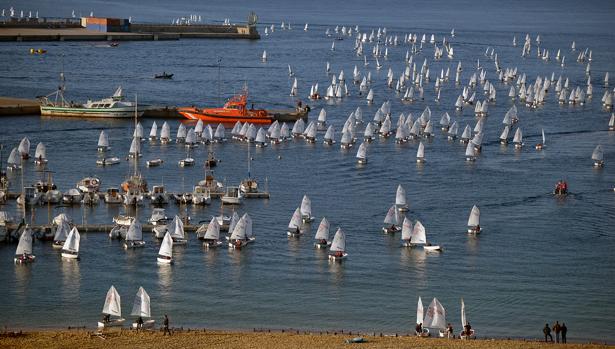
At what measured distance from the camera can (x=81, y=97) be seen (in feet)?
345

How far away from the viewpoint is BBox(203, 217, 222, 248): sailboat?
54.5 metres

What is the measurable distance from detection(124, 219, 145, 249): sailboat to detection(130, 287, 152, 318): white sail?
10172mm

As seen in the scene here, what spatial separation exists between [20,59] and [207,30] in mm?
47666

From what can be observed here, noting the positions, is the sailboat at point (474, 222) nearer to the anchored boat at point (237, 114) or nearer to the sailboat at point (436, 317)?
the sailboat at point (436, 317)

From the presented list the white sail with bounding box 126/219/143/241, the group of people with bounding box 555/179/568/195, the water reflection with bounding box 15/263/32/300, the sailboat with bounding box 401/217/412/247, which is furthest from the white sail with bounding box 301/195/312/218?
the group of people with bounding box 555/179/568/195

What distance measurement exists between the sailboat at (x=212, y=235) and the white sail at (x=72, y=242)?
5689 millimetres

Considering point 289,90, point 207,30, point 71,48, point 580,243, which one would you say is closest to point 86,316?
point 580,243

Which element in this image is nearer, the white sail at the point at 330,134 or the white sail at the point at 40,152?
the white sail at the point at 40,152

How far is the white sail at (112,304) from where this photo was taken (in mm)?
43750

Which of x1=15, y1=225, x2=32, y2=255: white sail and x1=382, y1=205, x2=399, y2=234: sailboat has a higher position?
x1=382, y1=205, x2=399, y2=234: sailboat

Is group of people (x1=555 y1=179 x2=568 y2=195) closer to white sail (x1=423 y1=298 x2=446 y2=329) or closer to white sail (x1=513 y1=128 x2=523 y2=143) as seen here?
white sail (x1=513 y1=128 x2=523 y2=143)

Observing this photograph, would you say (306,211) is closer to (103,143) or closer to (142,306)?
(142,306)

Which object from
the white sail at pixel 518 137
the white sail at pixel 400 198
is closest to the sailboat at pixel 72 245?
the white sail at pixel 400 198

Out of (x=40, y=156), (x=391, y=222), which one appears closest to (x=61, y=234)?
(x=391, y=222)
